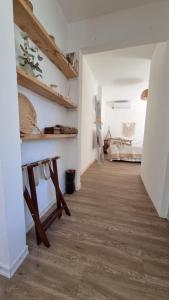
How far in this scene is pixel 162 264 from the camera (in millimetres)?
1218

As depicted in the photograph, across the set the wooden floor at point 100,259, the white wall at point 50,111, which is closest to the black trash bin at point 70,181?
the white wall at point 50,111

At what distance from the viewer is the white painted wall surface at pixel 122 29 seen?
187 cm

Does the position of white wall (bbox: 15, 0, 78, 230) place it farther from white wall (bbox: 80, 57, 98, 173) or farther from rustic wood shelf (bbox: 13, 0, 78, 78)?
white wall (bbox: 80, 57, 98, 173)

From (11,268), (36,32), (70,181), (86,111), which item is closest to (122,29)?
(36,32)

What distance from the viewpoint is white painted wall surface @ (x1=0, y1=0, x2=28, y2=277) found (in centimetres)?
90

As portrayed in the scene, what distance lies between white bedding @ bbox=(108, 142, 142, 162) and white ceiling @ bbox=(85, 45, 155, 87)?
2096 millimetres

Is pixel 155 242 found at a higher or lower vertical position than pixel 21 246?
lower

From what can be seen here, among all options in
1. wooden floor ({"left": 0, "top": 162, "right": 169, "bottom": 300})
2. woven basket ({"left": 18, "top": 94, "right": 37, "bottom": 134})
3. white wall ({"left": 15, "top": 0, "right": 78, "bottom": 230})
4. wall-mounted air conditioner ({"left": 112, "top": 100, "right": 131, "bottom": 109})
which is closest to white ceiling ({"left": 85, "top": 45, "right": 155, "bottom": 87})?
white wall ({"left": 15, "top": 0, "right": 78, "bottom": 230})

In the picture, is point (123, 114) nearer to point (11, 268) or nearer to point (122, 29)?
point (122, 29)

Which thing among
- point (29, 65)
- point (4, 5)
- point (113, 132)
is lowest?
point (113, 132)

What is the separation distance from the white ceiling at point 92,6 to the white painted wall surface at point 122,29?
5 centimetres

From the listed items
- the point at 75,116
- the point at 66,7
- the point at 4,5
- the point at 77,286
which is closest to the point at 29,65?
the point at 4,5

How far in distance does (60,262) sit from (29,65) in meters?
1.75

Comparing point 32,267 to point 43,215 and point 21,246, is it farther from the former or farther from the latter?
point 43,215
